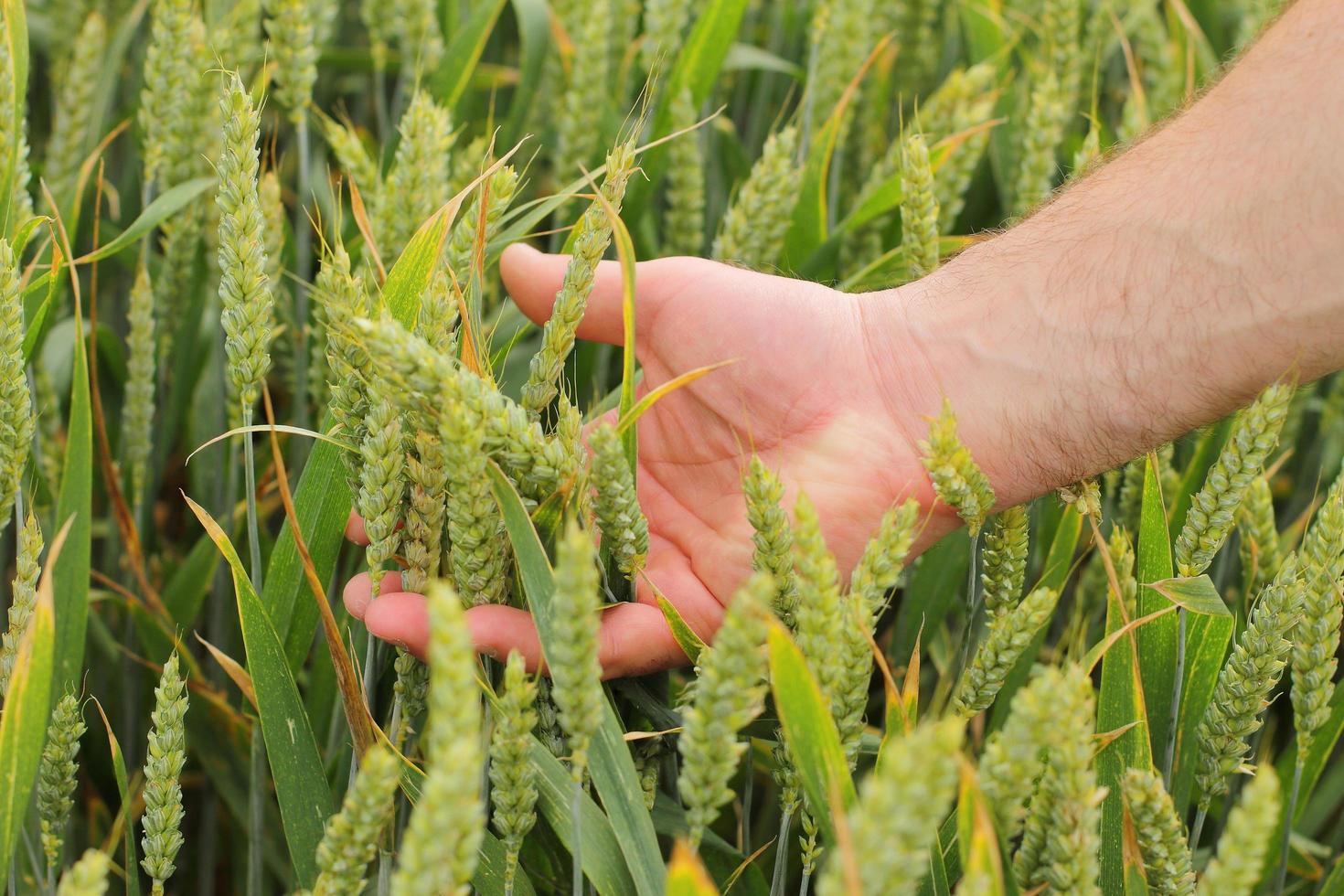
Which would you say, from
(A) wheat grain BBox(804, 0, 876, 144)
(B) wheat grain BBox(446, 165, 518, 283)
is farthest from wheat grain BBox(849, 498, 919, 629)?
(A) wheat grain BBox(804, 0, 876, 144)

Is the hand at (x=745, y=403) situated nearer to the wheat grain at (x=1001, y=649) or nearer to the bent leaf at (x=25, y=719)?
the wheat grain at (x=1001, y=649)

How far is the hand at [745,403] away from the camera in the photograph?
3.26ft

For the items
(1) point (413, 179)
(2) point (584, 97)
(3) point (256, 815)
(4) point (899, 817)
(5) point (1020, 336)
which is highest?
(2) point (584, 97)

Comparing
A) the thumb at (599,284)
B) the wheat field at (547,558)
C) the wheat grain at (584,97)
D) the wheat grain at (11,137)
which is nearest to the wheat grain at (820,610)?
the wheat field at (547,558)

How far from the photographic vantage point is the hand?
99 cm

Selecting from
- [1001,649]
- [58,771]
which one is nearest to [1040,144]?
[1001,649]

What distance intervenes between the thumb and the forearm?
→ 21 centimetres

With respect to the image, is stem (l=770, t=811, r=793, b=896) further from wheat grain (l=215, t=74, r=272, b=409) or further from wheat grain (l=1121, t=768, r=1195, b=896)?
wheat grain (l=215, t=74, r=272, b=409)

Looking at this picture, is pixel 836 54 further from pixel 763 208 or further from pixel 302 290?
pixel 302 290

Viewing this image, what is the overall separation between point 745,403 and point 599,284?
0.51 feet

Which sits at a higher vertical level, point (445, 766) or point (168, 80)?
point (168, 80)

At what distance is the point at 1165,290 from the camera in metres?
0.92

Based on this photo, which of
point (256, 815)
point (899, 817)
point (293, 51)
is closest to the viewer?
point (899, 817)

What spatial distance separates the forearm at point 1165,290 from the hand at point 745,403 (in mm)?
46
